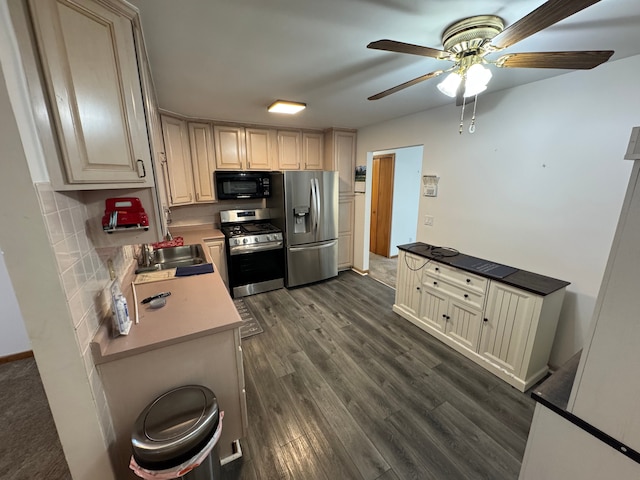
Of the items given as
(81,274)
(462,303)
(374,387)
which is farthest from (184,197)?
(462,303)

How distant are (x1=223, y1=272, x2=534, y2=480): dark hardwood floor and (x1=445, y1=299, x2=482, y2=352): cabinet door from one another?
15cm

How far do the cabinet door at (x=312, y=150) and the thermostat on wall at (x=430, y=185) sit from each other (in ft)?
5.80

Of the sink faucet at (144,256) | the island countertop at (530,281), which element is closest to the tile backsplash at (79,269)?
the sink faucet at (144,256)

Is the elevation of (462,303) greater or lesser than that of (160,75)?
lesser

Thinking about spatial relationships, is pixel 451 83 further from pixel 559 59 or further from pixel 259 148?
pixel 259 148

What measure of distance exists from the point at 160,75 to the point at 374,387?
2898 millimetres

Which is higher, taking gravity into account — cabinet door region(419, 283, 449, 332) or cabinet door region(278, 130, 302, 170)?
cabinet door region(278, 130, 302, 170)

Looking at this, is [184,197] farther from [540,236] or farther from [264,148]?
[540,236]

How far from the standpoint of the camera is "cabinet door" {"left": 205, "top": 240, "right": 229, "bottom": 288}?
3.25 metres

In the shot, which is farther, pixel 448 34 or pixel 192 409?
pixel 448 34

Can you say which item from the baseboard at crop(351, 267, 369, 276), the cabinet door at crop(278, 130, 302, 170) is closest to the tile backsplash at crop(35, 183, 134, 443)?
the cabinet door at crop(278, 130, 302, 170)

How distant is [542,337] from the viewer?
6.27 ft

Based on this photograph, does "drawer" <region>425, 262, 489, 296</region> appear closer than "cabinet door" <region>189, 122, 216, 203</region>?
Yes

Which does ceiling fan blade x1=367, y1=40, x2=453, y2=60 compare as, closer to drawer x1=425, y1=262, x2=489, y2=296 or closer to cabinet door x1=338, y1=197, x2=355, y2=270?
drawer x1=425, y1=262, x2=489, y2=296
